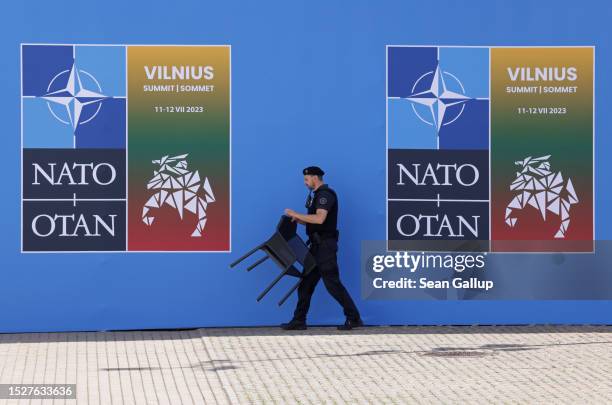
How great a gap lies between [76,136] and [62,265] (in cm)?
142

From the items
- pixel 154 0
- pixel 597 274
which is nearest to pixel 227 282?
pixel 154 0

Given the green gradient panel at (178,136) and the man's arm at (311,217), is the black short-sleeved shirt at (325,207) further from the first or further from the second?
the green gradient panel at (178,136)

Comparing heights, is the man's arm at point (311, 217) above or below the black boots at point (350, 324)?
above

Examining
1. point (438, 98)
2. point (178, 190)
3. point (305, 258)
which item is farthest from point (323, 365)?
point (438, 98)

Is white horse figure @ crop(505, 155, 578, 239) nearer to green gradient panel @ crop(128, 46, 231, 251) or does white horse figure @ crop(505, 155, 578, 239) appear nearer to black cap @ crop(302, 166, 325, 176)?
black cap @ crop(302, 166, 325, 176)

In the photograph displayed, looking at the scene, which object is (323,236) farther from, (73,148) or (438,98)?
(73,148)

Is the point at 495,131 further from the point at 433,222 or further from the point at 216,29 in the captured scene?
the point at 216,29

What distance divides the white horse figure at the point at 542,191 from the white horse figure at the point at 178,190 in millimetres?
3460

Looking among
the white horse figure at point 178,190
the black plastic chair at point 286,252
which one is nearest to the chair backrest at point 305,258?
the black plastic chair at point 286,252

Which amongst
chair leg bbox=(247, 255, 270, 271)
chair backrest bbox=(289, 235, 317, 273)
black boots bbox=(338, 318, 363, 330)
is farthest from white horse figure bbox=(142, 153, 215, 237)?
black boots bbox=(338, 318, 363, 330)

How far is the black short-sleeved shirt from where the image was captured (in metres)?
13.6

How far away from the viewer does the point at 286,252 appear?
13.7 metres

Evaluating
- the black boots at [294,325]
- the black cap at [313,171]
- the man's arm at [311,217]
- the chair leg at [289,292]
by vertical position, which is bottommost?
the black boots at [294,325]

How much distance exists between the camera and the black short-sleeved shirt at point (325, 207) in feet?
44.5
